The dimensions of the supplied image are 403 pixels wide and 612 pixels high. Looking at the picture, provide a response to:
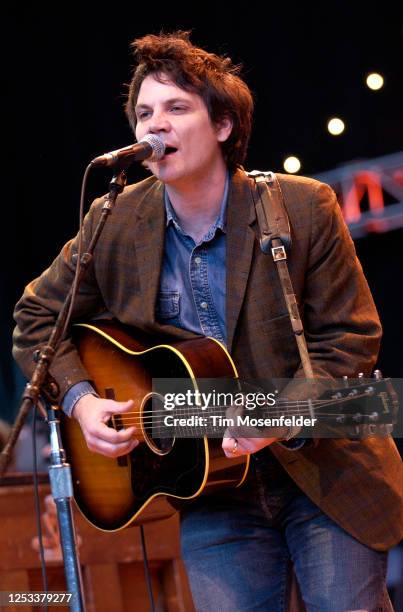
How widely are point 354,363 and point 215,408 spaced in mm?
414

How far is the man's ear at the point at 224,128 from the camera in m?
3.19

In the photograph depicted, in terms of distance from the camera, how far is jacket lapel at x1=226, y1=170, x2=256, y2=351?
2.93 m

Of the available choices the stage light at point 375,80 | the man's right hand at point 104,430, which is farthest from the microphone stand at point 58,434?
the stage light at point 375,80

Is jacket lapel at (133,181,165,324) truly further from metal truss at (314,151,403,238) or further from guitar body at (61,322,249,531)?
Result: metal truss at (314,151,403,238)

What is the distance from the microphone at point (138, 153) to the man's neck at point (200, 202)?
0.21m

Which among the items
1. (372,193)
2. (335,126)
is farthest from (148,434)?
(335,126)

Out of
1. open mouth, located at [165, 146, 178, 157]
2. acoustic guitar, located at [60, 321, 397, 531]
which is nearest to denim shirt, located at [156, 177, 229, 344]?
acoustic guitar, located at [60, 321, 397, 531]

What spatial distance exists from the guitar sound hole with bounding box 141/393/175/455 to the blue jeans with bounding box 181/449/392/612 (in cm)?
20

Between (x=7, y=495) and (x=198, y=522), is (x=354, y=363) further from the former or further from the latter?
(x=7, y=495)

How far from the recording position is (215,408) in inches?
111

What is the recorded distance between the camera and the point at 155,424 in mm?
3031

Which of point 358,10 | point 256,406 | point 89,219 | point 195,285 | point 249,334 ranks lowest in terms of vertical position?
point 256,406

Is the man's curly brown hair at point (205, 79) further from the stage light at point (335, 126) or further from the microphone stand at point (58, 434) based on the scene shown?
the stage light at point (335, 126)

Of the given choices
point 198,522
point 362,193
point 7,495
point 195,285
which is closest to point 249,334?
point 195,285
